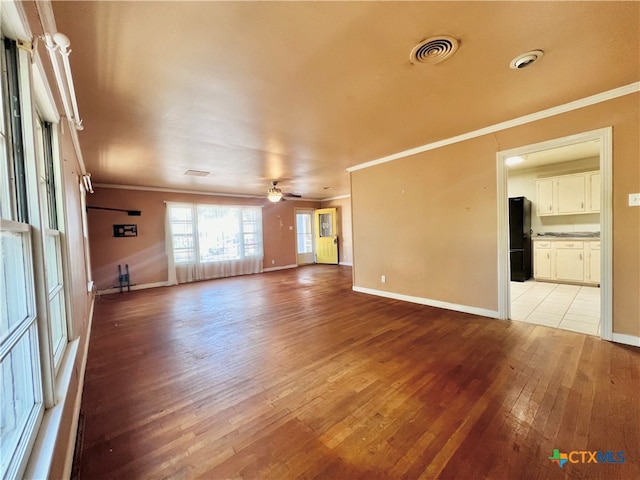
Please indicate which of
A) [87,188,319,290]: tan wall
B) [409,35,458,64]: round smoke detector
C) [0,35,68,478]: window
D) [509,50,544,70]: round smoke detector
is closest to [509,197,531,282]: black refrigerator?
[509,50,544,70]: round smoke detector

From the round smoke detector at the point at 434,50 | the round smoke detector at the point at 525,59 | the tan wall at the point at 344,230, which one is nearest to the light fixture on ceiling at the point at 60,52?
the round smoke detector at the point at 434,50

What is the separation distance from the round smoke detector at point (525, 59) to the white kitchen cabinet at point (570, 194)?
15.1 feet

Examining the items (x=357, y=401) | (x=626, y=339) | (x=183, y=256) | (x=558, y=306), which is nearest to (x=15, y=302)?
(x=357, y=401)

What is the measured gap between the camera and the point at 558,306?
152 inches

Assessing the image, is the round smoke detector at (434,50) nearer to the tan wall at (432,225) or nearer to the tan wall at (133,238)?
the tan wall at (432,225)

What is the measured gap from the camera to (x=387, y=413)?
69.0 inches

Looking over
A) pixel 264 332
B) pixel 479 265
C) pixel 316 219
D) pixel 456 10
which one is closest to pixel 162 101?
pixel 456 10

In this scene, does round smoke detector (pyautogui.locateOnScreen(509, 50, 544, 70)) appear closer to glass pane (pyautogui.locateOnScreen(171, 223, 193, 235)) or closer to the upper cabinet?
the upper cabinet

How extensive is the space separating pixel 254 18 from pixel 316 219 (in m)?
8.15

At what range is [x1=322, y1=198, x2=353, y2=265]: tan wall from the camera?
9266mm

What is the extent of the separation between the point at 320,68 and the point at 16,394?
2.43m

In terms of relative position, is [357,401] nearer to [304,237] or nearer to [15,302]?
[15,302]

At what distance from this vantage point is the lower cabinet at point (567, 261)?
4902mm

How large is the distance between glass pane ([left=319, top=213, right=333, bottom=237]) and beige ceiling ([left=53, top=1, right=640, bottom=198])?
19.2 feet
